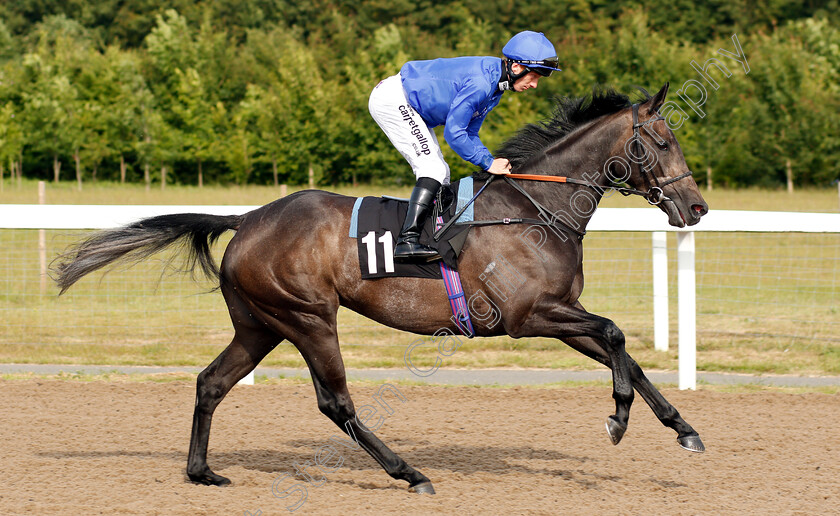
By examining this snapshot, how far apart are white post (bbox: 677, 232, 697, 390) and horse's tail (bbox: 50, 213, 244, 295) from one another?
3472 millimetres

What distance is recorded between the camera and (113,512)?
387cm

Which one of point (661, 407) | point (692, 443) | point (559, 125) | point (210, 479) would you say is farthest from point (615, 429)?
point (210, 479)

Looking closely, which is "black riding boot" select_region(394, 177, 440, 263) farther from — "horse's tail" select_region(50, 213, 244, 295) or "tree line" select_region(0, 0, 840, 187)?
"tree line" select_region(0, 0, 840, 187)

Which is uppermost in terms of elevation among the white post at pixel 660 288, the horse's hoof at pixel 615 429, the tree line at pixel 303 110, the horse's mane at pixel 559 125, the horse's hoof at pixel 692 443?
the tree line at pixel 303 110

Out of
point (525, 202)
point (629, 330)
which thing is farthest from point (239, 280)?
point (629, 330)

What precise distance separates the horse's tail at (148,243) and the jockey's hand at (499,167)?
1.49 m

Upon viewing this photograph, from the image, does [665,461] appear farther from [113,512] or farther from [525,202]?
[113,512]

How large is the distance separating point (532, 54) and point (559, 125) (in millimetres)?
522

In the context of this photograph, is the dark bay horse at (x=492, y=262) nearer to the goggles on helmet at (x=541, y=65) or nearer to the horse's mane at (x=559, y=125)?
the horse's mane at (x=559, y=125)

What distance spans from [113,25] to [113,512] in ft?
171

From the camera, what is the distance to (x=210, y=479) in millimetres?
4422

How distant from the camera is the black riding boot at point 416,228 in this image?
4246 millimetres

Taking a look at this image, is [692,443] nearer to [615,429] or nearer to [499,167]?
[615,429]

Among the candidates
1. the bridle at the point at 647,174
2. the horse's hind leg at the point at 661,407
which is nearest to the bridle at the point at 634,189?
the bridle at the point at 647,174
